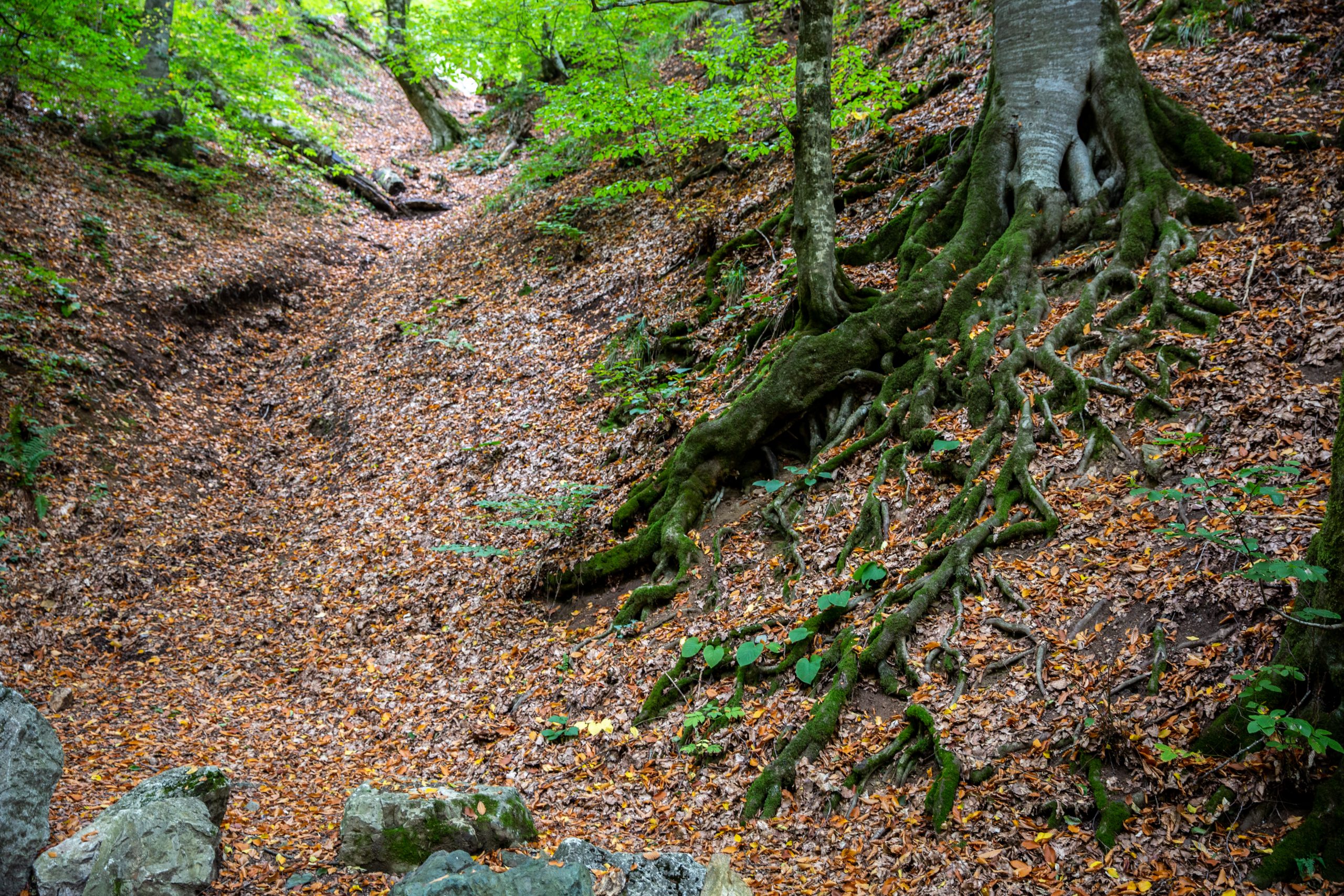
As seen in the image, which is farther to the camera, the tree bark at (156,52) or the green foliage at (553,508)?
the tree bark at (156,52)

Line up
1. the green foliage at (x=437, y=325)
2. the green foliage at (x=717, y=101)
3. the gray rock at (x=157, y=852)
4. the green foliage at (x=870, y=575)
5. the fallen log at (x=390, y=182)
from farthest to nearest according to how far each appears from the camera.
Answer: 1. the fallen log at (x=390, y=182)
2. the green foliage at (x=437, y=325)
3. the green foliage at (x=717, y=101)
4. the green foliage at (x=870, y=575)
5. the gray rock at (x=157, y=852)

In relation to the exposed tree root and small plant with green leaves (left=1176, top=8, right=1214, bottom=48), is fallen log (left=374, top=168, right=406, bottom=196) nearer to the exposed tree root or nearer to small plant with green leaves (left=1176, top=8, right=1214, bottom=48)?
small plant with green leaves (left=1176, top=8, right=1214, bottom=48)

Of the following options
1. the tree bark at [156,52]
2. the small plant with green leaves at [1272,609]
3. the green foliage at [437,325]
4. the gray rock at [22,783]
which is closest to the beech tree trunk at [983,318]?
the small plant with green leaves at [1272,609]

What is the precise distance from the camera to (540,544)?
27.4 ft

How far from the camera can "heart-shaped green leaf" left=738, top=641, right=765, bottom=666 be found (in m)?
5.43

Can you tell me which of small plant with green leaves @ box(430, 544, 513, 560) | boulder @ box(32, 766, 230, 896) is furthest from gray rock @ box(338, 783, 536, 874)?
small plant with green leaves @ box(430, 544, 513, 560)

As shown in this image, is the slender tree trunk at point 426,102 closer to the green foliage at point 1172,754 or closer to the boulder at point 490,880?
the boulder at point 490,880

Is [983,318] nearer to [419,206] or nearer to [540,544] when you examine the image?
Result: [540,544]

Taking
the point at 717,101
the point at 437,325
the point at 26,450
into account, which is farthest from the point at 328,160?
the point at 26,450

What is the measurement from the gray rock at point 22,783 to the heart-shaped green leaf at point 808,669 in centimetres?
429

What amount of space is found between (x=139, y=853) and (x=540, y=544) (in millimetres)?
4959

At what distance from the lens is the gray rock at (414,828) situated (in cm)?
428

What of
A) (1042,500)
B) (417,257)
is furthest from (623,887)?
(417,257)

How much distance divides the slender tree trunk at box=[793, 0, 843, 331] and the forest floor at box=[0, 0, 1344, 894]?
115cm
